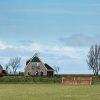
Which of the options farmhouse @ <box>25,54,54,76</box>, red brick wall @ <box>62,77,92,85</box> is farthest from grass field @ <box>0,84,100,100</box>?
farmhouse @ <box>25,54,54,76</box>

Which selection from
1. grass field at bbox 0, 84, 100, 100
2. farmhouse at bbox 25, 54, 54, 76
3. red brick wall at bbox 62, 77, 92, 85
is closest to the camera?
grass field at bbox 0, 84, 100, 100

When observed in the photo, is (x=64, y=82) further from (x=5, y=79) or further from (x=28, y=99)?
(x=28, y=99)

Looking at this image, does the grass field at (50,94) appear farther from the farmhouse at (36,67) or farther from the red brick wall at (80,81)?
the farmhouse at (36,67)

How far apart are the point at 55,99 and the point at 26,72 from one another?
125m

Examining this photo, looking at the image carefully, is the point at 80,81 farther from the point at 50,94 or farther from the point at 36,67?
the point at 36,67

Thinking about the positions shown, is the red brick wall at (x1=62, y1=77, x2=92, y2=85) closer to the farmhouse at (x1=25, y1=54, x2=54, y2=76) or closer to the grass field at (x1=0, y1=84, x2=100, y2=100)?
the grass field at (x1=0, y1=84, x2=100, y2=100)

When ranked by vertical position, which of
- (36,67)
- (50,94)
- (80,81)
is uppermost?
(36,67)

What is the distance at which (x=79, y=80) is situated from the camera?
76750 mm

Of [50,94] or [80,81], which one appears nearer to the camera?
[50,94]

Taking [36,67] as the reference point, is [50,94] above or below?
below

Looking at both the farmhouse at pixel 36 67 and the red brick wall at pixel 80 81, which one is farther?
the farmhouse at pixel 36 67

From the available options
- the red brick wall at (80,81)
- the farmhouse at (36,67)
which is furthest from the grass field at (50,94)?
the farmhouse at (36,67)

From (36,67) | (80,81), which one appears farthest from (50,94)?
(36,67)

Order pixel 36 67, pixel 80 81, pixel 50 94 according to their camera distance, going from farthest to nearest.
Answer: pixel 36 67 → pixel 80 81 → pixel 50 94
